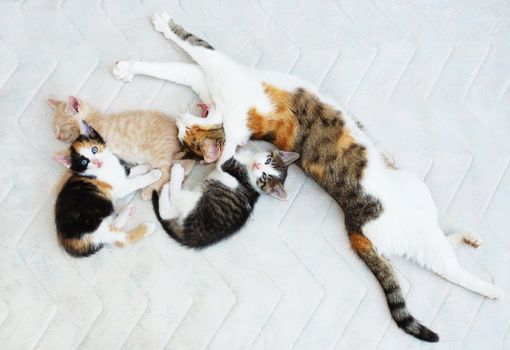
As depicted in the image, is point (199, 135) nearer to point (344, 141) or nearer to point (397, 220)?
point (344, 141)

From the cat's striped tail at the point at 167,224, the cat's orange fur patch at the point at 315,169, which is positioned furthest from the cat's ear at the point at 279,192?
the cat's striped tail at the point at 167,224

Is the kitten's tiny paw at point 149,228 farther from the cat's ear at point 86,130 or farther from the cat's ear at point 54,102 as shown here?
the cat's ear at point 54,102

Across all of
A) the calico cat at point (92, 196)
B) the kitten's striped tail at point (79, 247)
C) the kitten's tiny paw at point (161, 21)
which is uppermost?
the kitten's tiny paw at point (161, 21)

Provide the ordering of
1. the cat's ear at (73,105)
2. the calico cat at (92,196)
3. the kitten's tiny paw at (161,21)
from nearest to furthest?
the calico cat at (92,196) < the cat's ear at (73,105) < the kitten's tiny paw at (161,21)

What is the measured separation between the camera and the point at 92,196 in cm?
174

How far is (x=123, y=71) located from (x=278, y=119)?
0.59 m

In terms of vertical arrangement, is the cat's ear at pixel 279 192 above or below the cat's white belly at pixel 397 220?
below

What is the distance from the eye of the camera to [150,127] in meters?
1.86

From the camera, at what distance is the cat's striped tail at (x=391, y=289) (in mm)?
1801

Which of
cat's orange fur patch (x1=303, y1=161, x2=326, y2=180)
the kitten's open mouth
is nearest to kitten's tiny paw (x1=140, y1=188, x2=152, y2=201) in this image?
the kitten's open mouth

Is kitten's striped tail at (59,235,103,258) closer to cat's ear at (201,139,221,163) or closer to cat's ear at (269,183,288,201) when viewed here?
cat's ear at (201,139,221,163)

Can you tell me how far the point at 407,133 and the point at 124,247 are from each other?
1108 millimetres

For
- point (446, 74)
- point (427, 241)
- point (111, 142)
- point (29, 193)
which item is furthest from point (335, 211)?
point (29, 193)

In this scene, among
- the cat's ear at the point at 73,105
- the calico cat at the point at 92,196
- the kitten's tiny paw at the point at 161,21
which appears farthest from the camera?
the kitten's tiny paw at the point at 161,21
